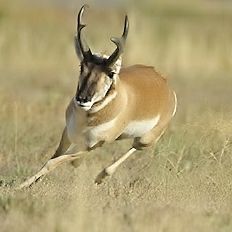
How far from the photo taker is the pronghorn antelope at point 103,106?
9.40m

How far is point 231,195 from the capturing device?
8.94m

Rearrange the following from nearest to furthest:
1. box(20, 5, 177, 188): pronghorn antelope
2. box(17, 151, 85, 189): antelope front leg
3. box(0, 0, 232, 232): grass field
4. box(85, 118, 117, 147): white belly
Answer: box(0, 0, 232, 232): grass field, box(17, 151, 85, 189): antelope front leg, box(20, 5, 177, 188): pronghorn antelope, box(85, 118, 117, 147): white belly

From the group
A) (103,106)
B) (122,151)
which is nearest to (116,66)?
(103,106)

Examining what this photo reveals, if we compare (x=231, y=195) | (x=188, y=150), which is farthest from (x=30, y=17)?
(x=231, y=195)

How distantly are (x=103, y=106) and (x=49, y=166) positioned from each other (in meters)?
0.81

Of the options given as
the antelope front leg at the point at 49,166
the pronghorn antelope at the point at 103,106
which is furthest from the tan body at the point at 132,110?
the antelope front leg at the point at 49,166

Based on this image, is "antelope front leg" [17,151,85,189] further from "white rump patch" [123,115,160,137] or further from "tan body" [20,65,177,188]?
"white rump patch" [123,115,160,137]

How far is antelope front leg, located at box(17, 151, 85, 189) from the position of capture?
911 cm

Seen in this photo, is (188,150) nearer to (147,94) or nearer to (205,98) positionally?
(147,94)

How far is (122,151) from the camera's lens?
40.8ft

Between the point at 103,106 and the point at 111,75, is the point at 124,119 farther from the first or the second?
the point at 111,75

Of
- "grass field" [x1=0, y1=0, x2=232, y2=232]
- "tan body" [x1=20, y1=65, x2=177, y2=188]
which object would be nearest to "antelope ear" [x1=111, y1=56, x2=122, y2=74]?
"tan body" [x1=20, y1=65, x2=177, y2=188]

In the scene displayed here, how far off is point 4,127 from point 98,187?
3907mm

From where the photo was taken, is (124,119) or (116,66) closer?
(116,66)
